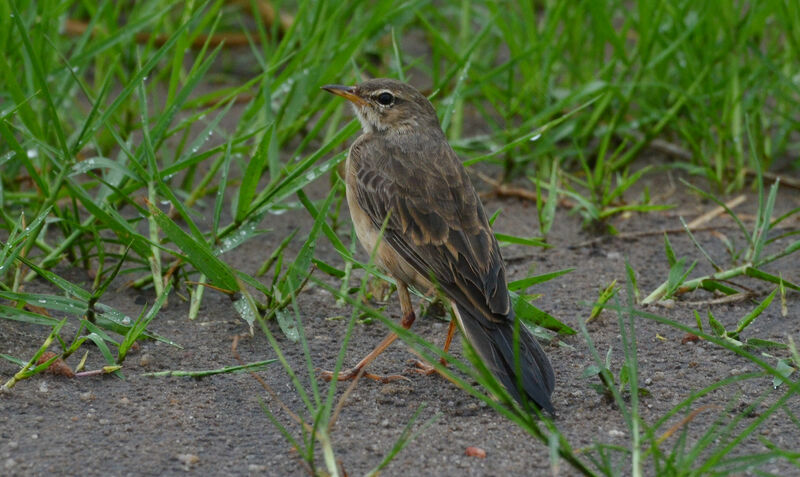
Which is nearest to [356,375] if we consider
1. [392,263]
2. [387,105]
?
[392,263]

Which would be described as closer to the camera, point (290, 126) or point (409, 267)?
point (409, 267)

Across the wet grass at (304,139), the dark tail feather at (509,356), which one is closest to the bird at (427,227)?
the dark tail feather at (509,356)

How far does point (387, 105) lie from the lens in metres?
5.57

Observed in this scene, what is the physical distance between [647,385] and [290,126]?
2543 mm

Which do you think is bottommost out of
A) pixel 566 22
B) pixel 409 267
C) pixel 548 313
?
pixel 548 313

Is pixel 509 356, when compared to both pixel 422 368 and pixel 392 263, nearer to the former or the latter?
pixel 422 368

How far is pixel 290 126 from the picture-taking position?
5.87 meters

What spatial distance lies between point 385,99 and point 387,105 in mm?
34

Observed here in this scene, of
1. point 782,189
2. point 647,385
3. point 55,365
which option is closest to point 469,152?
point 782,189

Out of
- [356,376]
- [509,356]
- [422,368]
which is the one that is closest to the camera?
[509,356]

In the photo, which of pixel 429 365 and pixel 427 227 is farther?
pixel 427 227

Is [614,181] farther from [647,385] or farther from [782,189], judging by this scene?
[647,385]

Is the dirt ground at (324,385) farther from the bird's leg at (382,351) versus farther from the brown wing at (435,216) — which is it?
the brown wing at (435,216)

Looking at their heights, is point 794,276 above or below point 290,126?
below
